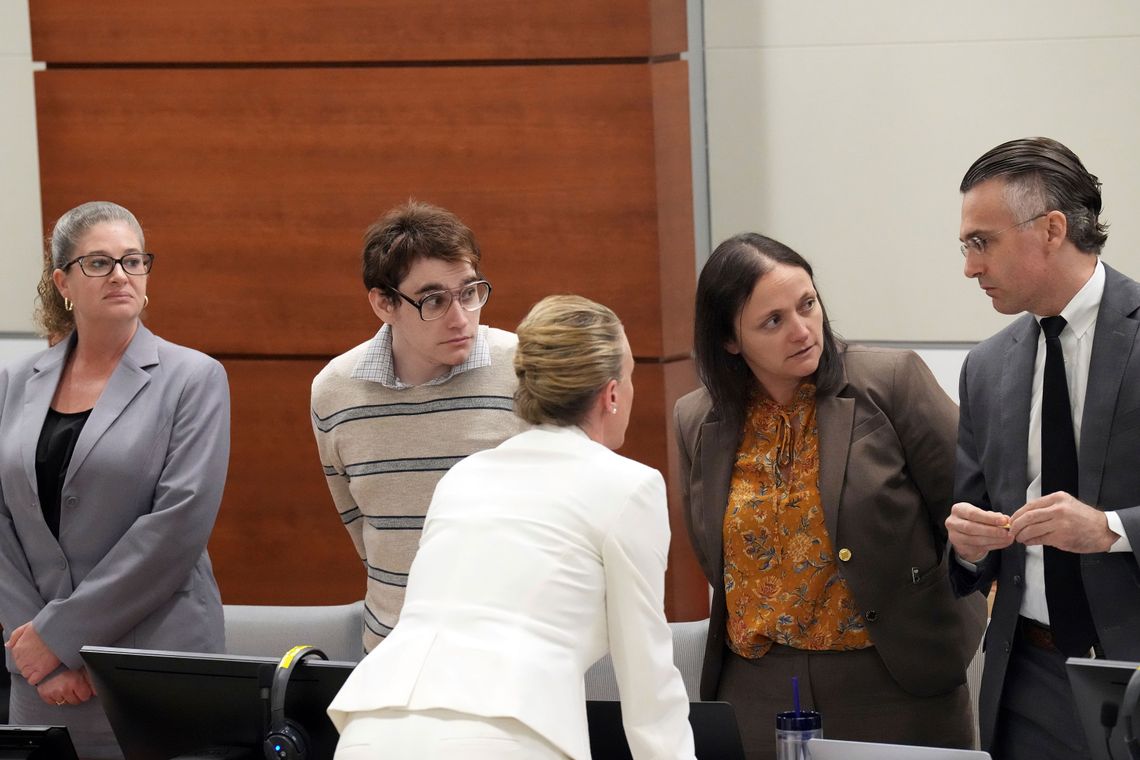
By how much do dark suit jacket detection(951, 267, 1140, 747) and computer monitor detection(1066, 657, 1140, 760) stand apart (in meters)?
0.48

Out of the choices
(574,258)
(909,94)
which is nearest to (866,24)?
(909,94)

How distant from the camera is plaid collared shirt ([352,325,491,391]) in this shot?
2869mm

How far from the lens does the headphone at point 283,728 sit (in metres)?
2.10

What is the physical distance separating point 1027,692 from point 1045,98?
2.48 metres

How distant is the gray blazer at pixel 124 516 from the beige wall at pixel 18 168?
197 cm

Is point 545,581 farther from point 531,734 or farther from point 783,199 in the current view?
point 783,199

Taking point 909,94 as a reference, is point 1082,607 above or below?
below

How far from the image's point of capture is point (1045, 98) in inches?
170

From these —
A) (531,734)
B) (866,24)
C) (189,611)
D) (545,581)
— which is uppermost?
(866,24)

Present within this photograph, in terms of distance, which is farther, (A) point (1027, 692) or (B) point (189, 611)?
(B) point (189, 611)

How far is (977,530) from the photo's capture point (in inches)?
91.3

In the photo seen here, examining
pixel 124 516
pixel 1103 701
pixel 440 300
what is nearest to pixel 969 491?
pixel 1103 701

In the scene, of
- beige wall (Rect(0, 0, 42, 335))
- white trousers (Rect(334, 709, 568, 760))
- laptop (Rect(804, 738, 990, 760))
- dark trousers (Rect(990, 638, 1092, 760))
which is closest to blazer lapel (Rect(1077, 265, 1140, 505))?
dark trousers (Rect(990, 638, 1092, 760))

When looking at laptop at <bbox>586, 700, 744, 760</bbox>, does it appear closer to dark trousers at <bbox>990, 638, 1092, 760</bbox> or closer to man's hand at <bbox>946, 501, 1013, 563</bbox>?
man's hand at <bbox>946, 501, 1013, 563</bbox>
